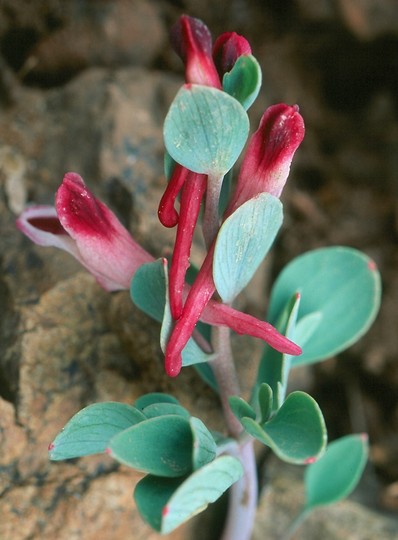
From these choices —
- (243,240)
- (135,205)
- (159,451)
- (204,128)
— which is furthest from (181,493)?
(135,205)

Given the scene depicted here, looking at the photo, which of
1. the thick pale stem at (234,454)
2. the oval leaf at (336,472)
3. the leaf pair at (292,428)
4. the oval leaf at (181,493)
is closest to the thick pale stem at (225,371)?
the thick pale stem at (234,454)

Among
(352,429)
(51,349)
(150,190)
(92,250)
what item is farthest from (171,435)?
(352,429)

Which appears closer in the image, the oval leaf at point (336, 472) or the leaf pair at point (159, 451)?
the leaf pair at point (159, 451)

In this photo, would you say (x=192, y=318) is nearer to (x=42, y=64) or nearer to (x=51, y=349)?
(x=51, y=349)

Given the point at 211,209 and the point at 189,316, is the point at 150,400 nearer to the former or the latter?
the point at 189,316

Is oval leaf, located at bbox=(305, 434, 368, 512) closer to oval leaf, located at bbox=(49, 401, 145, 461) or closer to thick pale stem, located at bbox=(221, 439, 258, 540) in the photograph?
thick pale stem, located at bbox=(221, 439, 258, 540)

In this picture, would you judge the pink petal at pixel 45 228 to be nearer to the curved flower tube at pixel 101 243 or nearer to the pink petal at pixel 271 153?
the curved flower tube at pixel 101 243
